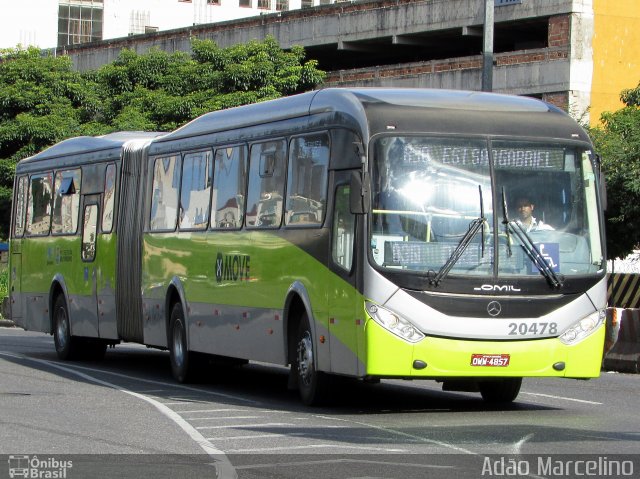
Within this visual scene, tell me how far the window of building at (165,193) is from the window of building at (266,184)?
2932mm

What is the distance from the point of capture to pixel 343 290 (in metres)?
15.0

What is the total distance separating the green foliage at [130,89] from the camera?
145ft

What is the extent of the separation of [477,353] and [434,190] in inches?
63.3

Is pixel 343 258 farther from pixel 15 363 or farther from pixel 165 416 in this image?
pixel 15 363

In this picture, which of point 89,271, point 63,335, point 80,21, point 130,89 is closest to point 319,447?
point 89,271

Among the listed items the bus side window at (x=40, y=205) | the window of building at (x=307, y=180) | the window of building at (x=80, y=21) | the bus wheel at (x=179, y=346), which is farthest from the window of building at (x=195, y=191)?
the window of building at (x=80, y=21)

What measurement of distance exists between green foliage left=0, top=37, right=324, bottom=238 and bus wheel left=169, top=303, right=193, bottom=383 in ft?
74.1

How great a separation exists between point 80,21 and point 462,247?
64.9m

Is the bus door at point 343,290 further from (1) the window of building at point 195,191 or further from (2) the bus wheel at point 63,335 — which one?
(2) the bus wheel at point 63,335

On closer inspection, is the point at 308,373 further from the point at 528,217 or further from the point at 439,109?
the point at 439,109

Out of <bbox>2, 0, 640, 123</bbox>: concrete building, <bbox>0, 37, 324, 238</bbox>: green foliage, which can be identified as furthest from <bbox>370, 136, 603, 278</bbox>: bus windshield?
<bbox>0, 37, 324, 238</bbox>: green foliage

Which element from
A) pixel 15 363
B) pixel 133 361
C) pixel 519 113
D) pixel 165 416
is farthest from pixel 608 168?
pixel 165 416

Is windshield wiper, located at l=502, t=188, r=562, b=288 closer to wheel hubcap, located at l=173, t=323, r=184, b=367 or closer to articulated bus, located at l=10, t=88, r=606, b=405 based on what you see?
articulated bus, located at l=10, t=88, r=606, b=405

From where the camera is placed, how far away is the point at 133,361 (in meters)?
25.0
